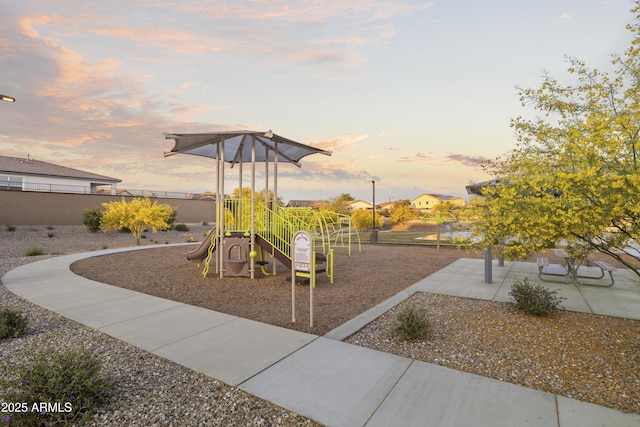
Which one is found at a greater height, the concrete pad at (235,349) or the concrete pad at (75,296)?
the concrete pad at (235,349)

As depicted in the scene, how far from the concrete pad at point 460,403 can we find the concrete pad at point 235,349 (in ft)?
4.84

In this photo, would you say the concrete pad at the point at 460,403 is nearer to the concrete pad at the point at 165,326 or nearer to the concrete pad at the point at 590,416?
the concrete pad at the point at 590,416

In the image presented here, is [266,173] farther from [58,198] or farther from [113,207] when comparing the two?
[58,198]

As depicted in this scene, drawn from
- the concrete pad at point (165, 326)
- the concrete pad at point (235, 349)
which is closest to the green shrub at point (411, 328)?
the concrete pad at point (235, 349)

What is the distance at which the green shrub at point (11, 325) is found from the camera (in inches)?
179

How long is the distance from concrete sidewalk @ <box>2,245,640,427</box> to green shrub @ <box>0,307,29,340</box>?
0.70 metres

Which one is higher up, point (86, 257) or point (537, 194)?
point (537, 194)

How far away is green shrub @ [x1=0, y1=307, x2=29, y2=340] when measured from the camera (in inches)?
179

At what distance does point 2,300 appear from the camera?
250 inches

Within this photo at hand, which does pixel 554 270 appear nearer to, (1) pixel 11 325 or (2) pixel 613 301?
(2) pixel 613 301

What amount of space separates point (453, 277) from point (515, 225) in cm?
532

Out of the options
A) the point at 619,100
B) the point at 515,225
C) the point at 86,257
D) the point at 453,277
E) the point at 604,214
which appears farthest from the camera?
the point at 86,257

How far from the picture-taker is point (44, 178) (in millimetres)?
32594

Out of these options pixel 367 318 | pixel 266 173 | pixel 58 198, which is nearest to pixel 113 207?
pixel 58 198
